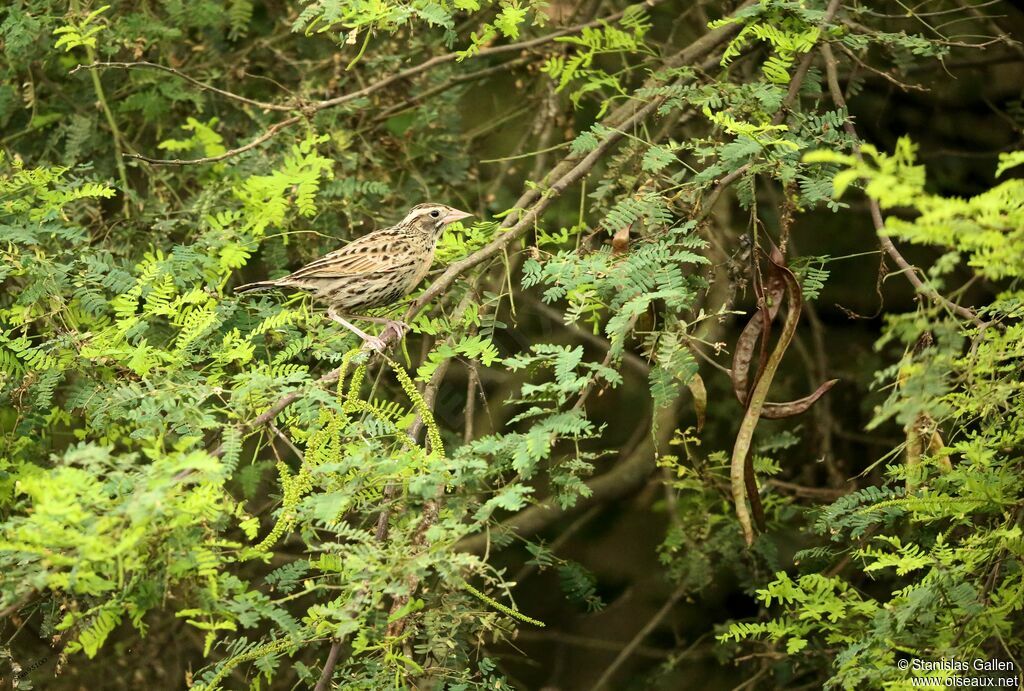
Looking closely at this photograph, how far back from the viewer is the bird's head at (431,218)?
18.0 feet

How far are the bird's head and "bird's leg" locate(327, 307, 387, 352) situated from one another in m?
0.59

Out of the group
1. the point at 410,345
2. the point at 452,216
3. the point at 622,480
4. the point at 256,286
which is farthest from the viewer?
the point at 622,480

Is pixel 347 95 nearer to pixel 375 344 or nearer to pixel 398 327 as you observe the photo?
pixel 398 327

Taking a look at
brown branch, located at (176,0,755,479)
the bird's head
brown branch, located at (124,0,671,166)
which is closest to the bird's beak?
the bird's head

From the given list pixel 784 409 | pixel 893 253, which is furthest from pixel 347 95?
pixel 893 253

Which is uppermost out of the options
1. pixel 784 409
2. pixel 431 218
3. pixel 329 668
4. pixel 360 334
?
pixel 431 218

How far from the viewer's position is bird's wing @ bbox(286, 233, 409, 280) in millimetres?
5227

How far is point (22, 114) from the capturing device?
20.3 ft

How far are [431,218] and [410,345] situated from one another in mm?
1351

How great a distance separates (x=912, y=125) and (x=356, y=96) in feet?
13.0

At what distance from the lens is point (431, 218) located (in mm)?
5551

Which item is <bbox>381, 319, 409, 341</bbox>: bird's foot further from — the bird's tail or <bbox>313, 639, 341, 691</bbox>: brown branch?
<bbox>313, 639, 341, 691</bbox>: brown branch

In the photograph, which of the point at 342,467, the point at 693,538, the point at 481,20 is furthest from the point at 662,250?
the point at 481,20

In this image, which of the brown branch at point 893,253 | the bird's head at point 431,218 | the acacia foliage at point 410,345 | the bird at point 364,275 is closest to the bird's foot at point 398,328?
the acacia foliage at point 410,345
